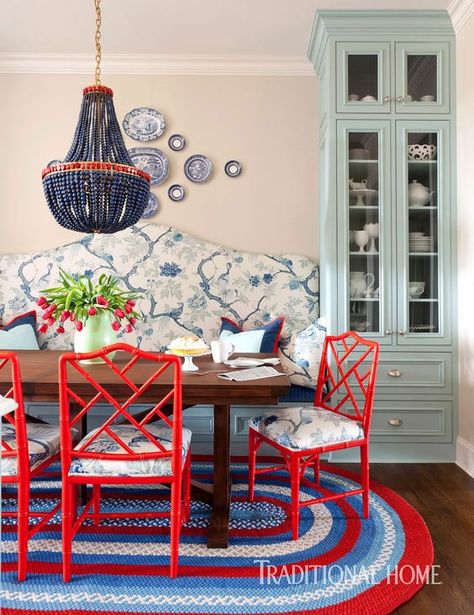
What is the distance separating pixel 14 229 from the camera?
12.0ft

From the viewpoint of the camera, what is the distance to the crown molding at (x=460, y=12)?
9.42ft

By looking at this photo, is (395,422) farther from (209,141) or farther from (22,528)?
(209,141)

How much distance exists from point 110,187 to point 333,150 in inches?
62.5

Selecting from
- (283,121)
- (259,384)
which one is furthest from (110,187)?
(283,121)

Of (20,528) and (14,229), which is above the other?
(14,229)

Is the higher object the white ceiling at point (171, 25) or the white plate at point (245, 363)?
the white ceiling at point (171, 25)

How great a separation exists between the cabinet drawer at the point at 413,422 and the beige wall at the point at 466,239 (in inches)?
3.9

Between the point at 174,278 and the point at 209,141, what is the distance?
1079mm

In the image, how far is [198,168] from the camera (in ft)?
11.9

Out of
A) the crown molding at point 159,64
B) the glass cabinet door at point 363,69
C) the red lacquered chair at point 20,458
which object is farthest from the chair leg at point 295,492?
the crown molding at point 159,64

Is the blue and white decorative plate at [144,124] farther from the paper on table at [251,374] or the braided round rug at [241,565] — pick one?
the braided round rug at [241,565]

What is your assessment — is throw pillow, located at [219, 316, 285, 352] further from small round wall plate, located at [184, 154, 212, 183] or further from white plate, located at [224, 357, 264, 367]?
small round wall plate, located at [184, 154, 212, 183]

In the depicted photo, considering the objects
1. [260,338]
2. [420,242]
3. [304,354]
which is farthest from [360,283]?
[260,338]

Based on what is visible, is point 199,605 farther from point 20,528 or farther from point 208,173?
point 208,173
